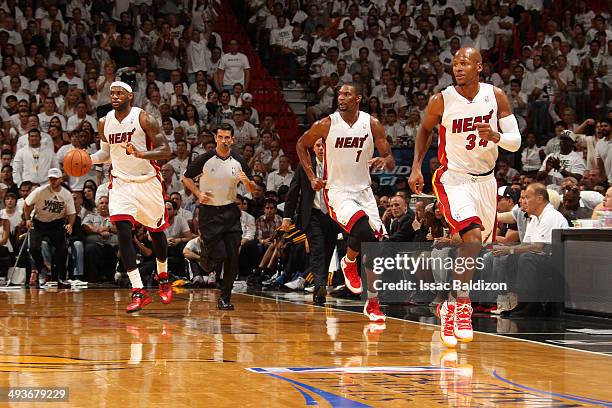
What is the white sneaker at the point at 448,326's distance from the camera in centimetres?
736

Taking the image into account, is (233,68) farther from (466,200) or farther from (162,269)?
(466,200)

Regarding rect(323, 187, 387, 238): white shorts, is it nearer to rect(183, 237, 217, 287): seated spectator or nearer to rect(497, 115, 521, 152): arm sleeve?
rect(497, 115, 521, 152): arm sleeve

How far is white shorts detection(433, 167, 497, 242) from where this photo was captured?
24.9ft

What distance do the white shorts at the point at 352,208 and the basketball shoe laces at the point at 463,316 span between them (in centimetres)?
208

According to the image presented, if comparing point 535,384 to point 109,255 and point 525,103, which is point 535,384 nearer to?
point 109,255

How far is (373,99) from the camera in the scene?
18.1m

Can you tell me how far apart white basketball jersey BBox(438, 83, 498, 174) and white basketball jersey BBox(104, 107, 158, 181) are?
3615 mm

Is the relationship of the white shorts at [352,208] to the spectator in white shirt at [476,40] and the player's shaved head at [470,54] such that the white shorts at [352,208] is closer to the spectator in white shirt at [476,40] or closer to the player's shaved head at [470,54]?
the player's shaved head at [470,54]

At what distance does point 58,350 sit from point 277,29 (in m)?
14.1

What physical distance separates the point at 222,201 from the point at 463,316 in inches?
157

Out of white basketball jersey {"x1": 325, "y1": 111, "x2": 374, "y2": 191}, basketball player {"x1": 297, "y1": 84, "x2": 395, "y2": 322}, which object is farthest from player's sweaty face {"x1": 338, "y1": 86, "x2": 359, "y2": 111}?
white basketball jersey {"x1": 325, "y1": 111, "x2": 374, "y2": 191}

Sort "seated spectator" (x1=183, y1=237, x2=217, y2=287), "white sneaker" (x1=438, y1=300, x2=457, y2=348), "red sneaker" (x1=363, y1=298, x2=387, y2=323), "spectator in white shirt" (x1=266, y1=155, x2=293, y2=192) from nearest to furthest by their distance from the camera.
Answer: "white sneaker" (x1=438, y1=300, x2=457, y2=348) < "red sneaker" (x1=363, y1=298, x2=387, y2=323) < "seated spectator" (x1=183, y1=237, x2=217, y2=287) < "spectator in white shirt" (x1=266, y1=155, x2=293, y2=192)

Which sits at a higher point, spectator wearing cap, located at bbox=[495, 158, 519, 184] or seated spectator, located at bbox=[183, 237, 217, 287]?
spectator wearing cap, located at bbox=[495, 158, 519, 184]

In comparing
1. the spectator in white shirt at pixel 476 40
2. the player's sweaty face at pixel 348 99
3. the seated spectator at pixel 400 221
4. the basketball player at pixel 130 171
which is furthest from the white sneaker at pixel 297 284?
the spectator in white shirt at pixel 476 40
